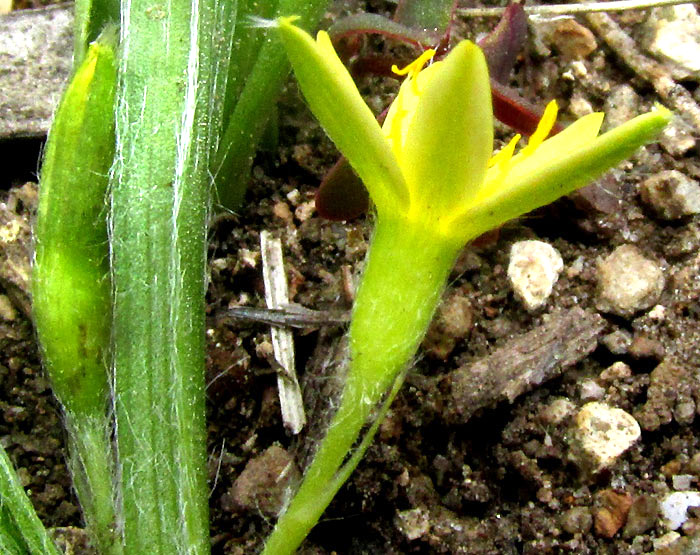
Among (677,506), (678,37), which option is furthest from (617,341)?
(678,37)

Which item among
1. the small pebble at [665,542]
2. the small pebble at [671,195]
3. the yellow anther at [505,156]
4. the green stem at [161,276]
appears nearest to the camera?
the yellow anther at [505,156]

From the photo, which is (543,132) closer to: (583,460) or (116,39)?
(583,460)

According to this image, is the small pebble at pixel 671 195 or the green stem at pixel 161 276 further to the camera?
the small pebble at pixel 671 195

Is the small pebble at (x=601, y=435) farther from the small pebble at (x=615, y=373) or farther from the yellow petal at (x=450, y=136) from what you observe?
the yellow petal at (x=450, y=136)

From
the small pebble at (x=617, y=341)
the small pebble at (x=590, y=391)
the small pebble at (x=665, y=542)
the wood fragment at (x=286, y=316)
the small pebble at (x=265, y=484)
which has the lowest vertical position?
the small pebble at (x=665, y=542)

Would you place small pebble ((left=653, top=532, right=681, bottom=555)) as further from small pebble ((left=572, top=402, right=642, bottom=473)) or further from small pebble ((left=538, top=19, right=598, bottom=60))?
small pebble ((left=538, top=19, right=598, bottom=60))

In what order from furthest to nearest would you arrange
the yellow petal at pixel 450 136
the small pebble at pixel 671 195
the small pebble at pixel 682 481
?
the small pebble at pixel 671 195
the small pebble at pixel 682 481
the yellow petal at pixel 450 136

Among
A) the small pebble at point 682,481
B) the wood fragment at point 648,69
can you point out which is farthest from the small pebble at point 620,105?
the small pebble at point 682,481

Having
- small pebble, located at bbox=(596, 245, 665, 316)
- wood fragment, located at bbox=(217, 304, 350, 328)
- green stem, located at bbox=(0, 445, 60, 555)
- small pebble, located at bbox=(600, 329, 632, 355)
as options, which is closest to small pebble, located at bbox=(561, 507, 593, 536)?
small pebble, located at bbox=(600, 329, 632, 355)
